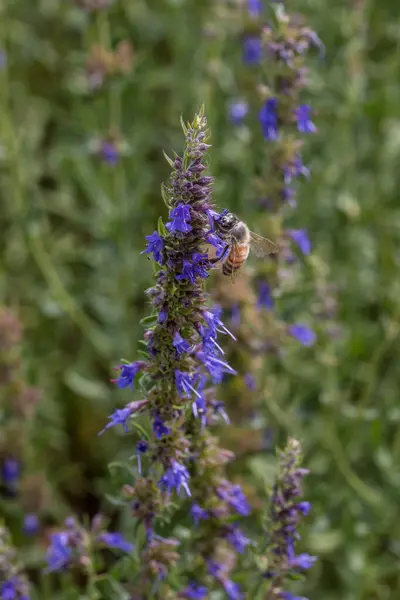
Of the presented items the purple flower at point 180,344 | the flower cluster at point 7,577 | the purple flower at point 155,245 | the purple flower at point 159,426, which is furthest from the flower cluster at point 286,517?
the flower cluster at point 7,577

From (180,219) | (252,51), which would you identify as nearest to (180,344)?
(180,219)

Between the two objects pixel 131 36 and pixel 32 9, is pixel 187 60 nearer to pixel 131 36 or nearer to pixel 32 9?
pixel 131 36

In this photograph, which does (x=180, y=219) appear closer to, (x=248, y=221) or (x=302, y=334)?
(x=302, y=334)

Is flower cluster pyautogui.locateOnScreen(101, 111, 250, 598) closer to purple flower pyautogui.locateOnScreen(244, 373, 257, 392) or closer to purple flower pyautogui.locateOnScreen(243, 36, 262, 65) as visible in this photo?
purple flower pyautogui.locateOnScreen(244, 373, 257, 392)

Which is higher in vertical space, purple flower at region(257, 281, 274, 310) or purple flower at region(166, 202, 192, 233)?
purple flower at region(257, 281, 274, 310)

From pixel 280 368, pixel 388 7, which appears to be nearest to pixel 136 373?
pixel 280 368

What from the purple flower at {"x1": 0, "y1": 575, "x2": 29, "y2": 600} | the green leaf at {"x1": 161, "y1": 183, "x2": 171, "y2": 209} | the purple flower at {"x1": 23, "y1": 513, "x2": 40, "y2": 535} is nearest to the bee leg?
the green leaf at {"x1": 161, "y1": 183, "x2": 171, "y2": 209}
